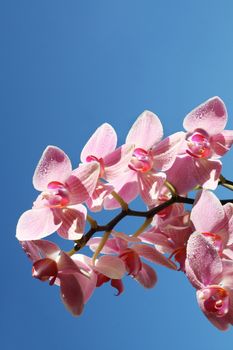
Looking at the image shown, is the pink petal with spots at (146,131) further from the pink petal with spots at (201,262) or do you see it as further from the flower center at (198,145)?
the pink petal with spots at (201,262)

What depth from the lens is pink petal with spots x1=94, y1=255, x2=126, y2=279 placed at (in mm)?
505

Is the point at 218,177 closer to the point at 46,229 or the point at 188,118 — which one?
the point at 188,118

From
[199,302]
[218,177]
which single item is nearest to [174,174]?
[218,177]

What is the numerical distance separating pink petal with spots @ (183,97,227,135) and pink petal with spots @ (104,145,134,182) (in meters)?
0.07

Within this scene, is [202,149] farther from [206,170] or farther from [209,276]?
[209,276]

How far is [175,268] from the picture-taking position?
0.52 m

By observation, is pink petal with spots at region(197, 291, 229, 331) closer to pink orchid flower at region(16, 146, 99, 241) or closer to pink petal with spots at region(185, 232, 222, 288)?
pink petal with spots at region(185, 232, 222, 288)

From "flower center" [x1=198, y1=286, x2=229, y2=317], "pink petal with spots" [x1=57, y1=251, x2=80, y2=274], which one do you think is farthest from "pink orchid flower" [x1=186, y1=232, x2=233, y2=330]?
"pink petal with spots" [x1=57, y1=251, x2=80, y2=274]

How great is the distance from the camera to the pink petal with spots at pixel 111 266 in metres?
0.51

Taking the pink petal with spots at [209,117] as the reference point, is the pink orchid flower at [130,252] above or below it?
below

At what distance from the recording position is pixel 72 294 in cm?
50

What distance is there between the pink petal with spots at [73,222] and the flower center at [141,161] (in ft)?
0.23

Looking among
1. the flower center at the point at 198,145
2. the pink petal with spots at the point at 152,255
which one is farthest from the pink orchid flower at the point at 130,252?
the flower center at the point at 198,145

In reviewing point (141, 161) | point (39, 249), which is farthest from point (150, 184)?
point (39, 249)
